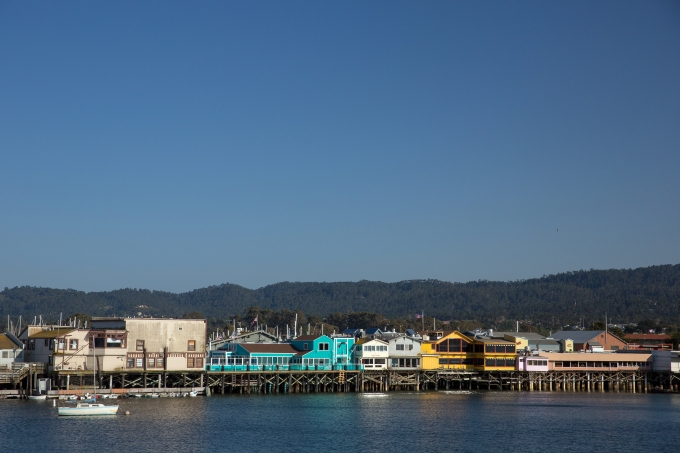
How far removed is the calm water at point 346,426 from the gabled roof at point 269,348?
6.54 metres

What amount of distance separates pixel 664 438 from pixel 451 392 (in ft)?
114

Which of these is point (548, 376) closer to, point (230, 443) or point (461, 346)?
point (461, 346)

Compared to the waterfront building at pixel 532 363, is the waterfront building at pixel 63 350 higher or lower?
higher

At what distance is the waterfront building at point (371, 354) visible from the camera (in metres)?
93.0

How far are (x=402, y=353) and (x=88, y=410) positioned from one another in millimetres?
40195

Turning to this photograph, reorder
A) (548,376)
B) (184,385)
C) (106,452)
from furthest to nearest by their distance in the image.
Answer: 1. (548,376)
2. (184,385)
3. (106,452)

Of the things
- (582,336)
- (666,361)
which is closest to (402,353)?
(666,361)

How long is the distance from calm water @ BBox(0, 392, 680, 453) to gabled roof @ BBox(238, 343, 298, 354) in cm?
654

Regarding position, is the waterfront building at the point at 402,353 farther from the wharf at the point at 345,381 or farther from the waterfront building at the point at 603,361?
the waterfront building at the point at 603,361

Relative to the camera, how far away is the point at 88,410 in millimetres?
64562

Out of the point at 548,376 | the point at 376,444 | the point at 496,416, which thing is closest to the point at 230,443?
the point at 376,444

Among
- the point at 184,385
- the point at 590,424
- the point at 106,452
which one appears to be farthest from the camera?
the point at 184,385

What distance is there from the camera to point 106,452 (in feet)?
163

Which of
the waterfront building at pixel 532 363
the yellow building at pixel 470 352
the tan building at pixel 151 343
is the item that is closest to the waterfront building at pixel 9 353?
the tan building at pixel 151 343
